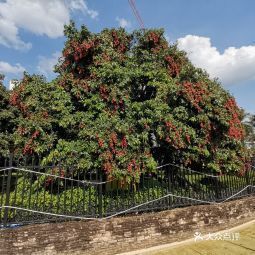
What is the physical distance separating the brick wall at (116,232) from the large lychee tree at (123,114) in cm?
122

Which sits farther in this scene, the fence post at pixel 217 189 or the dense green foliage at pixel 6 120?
the dense green foliage at pixel 6 120

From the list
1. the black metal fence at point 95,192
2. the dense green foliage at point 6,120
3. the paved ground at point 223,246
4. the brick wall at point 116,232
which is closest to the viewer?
the brick wall at point 116,232

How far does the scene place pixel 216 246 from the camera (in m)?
6.87

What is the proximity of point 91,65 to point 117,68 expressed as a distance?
3.59 ft

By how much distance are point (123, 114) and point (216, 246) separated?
14.1 feet

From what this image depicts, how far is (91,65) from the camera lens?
8.86 meters

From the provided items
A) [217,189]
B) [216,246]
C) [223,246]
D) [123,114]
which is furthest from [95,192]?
[217,189]

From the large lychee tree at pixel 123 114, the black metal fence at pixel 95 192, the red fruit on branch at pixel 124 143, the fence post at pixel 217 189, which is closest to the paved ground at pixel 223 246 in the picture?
the black metal fence at pixel 95 192

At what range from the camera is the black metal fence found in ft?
19.5

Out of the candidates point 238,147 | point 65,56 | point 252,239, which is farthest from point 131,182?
point 65,56

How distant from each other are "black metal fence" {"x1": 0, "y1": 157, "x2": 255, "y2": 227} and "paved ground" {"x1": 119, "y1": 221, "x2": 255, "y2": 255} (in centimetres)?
103

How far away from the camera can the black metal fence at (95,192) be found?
5945 millimetres

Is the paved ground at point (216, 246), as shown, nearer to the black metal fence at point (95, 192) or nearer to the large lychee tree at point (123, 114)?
the black metal fence at point (95, 192)

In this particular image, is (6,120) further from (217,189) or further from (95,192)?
(217,189)
